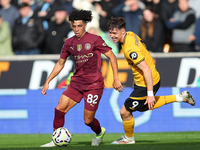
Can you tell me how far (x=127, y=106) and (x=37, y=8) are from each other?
19.9 ft

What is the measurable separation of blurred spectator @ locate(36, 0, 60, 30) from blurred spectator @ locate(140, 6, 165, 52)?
260 centimetres

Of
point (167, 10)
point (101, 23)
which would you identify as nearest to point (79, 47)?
point (101, 23)

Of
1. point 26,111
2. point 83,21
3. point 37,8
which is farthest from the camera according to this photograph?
point 37,8

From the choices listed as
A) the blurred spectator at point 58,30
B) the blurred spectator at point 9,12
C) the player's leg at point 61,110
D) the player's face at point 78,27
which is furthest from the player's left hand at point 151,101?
the blurred spectator at point 9,12

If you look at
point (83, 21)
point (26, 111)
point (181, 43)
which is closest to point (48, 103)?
point (26, 111)

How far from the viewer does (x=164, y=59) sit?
11148 mm

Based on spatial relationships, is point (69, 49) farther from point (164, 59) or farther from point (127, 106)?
point (164, 59)

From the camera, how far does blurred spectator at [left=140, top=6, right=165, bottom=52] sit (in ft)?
35.7

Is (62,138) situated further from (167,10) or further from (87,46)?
(167,10)

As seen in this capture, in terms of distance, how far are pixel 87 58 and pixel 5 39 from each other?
18.4 feet

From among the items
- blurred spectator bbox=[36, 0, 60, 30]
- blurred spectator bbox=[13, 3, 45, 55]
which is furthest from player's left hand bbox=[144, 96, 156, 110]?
blurred spectator bbox=[36, 0, 60, 30]

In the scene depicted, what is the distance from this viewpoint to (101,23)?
36.3 ft

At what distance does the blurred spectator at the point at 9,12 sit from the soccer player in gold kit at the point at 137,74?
19.2 feet

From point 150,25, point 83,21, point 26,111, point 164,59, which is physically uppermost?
point 83,21
